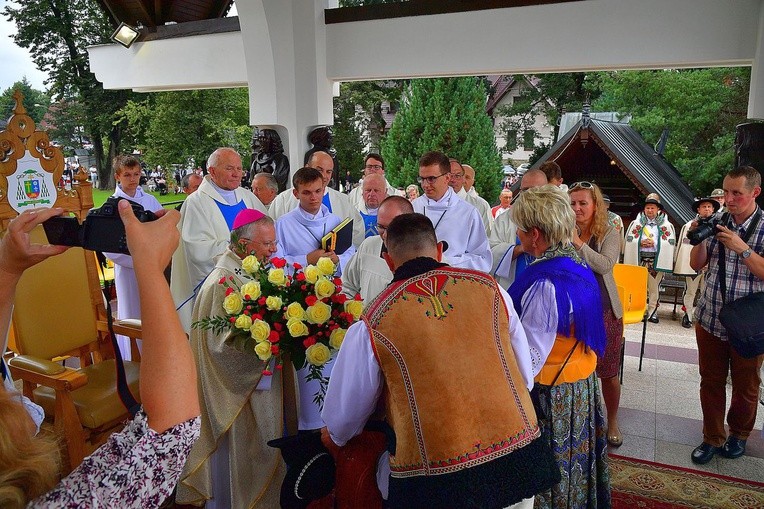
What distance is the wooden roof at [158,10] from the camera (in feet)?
30.7

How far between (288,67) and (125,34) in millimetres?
3637

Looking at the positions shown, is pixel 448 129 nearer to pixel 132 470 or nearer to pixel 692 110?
pixel 692 110

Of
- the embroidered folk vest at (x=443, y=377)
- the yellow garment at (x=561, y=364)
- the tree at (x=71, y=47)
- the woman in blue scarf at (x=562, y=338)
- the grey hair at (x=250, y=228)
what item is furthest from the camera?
the tree at (x=71, y=47)

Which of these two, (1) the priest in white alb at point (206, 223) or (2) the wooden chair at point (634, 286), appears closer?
(2) the wooden chair at point (634, 286)

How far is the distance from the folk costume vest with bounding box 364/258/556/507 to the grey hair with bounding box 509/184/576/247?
80 cm

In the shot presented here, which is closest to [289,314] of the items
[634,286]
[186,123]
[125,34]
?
[634,286]

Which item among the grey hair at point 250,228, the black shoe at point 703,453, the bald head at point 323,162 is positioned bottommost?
the black shoe at point 703,453

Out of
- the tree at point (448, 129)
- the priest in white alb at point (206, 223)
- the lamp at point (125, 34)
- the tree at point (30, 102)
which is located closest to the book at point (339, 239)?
the priest in white alb at point (206, 223)

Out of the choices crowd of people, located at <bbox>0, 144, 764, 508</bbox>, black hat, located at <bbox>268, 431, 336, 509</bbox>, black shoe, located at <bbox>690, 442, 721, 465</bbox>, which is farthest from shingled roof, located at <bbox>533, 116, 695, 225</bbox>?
black hat, located at <bbox>268, 431, 336, 509</bbox>

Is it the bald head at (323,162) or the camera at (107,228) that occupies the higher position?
the bald head at (323,162)

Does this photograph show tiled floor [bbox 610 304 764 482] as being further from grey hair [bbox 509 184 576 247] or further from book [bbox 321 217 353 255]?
book [bbox 321 217 353 255]

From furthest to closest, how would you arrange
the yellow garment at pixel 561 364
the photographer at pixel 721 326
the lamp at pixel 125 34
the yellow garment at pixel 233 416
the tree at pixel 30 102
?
the tree at pixel 30 102, the lamp at pixel 125 34, the photographer at pixel 721 326, the yellow garment at pixel 233 416, the yellow garment at pixel 561 364

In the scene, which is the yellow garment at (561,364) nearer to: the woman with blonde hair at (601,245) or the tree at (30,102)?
the woman with blonde hair at (601,245)

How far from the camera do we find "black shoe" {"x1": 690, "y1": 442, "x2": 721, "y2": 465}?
151 inches
